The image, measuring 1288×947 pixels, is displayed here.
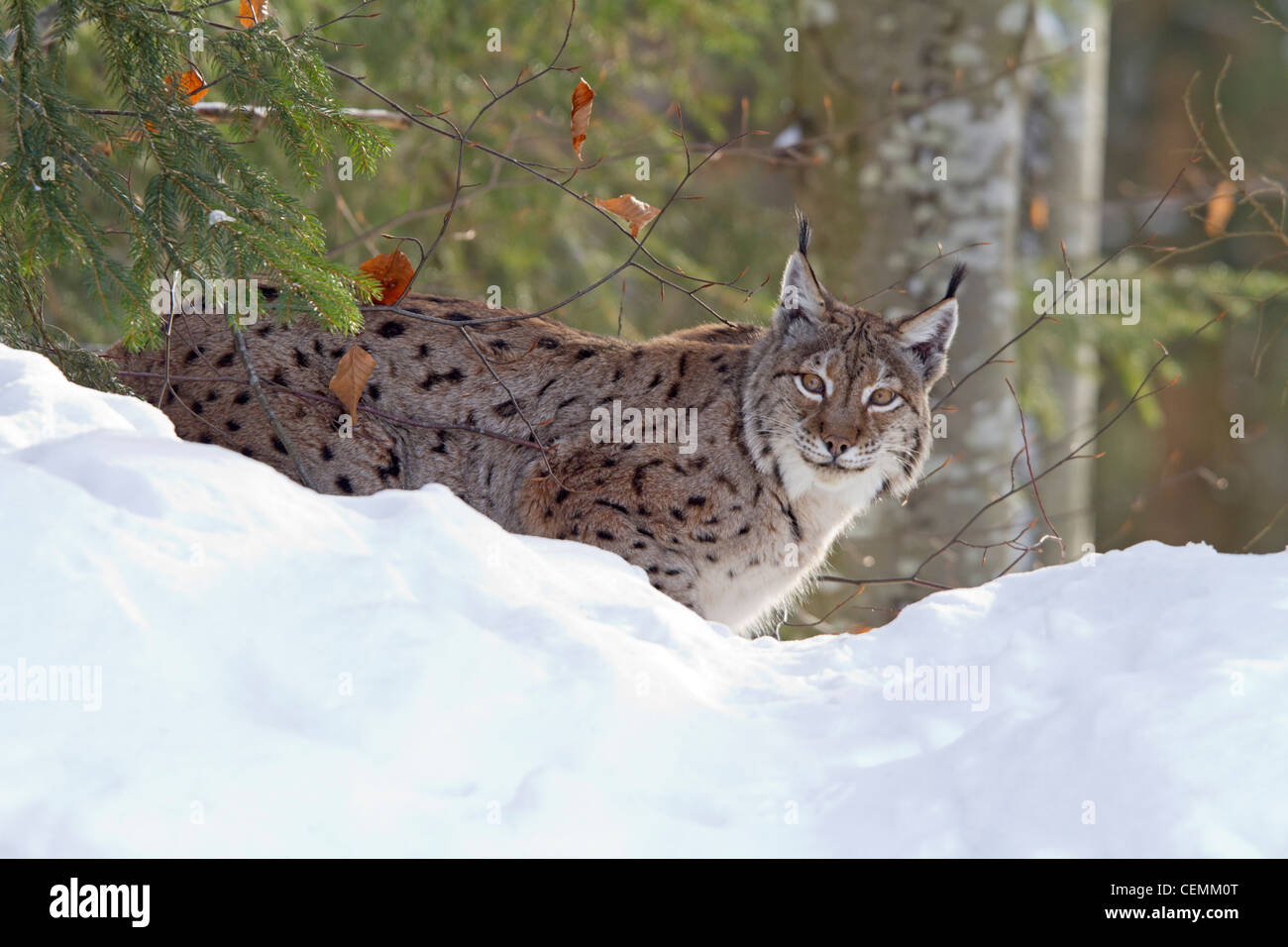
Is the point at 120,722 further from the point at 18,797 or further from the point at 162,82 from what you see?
the point at 162,82

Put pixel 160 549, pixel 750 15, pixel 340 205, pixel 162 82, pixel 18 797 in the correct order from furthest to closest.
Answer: pixel 750 15 → pixel 340 205 → pixel 162 82 → pixel 160 549 → pixel 18 797

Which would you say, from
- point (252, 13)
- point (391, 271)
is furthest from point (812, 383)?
point (252, 13)

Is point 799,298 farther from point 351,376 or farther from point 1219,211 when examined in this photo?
point 1219,211

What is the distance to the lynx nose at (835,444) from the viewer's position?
14.8ft

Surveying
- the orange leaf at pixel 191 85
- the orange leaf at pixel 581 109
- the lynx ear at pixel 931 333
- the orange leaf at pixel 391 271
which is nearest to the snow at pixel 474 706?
the orange leaf at pixel 191 85

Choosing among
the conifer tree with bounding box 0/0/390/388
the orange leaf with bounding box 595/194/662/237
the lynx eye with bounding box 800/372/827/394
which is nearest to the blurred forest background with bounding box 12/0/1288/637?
the conifer tree with bounding box 0/0/390/388

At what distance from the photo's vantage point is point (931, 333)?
4.76 meters

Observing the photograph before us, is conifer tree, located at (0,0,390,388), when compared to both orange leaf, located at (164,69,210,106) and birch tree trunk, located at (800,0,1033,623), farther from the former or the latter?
birch tree trunk, located at (800,0,1033,623)

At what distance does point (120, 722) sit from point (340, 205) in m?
4.05

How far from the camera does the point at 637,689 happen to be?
107 inches

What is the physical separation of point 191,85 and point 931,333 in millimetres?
2855

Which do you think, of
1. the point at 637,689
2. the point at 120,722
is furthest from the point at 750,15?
the point at 120,722

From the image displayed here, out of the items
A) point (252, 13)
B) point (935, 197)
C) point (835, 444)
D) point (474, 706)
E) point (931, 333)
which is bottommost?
point (474, 706)
